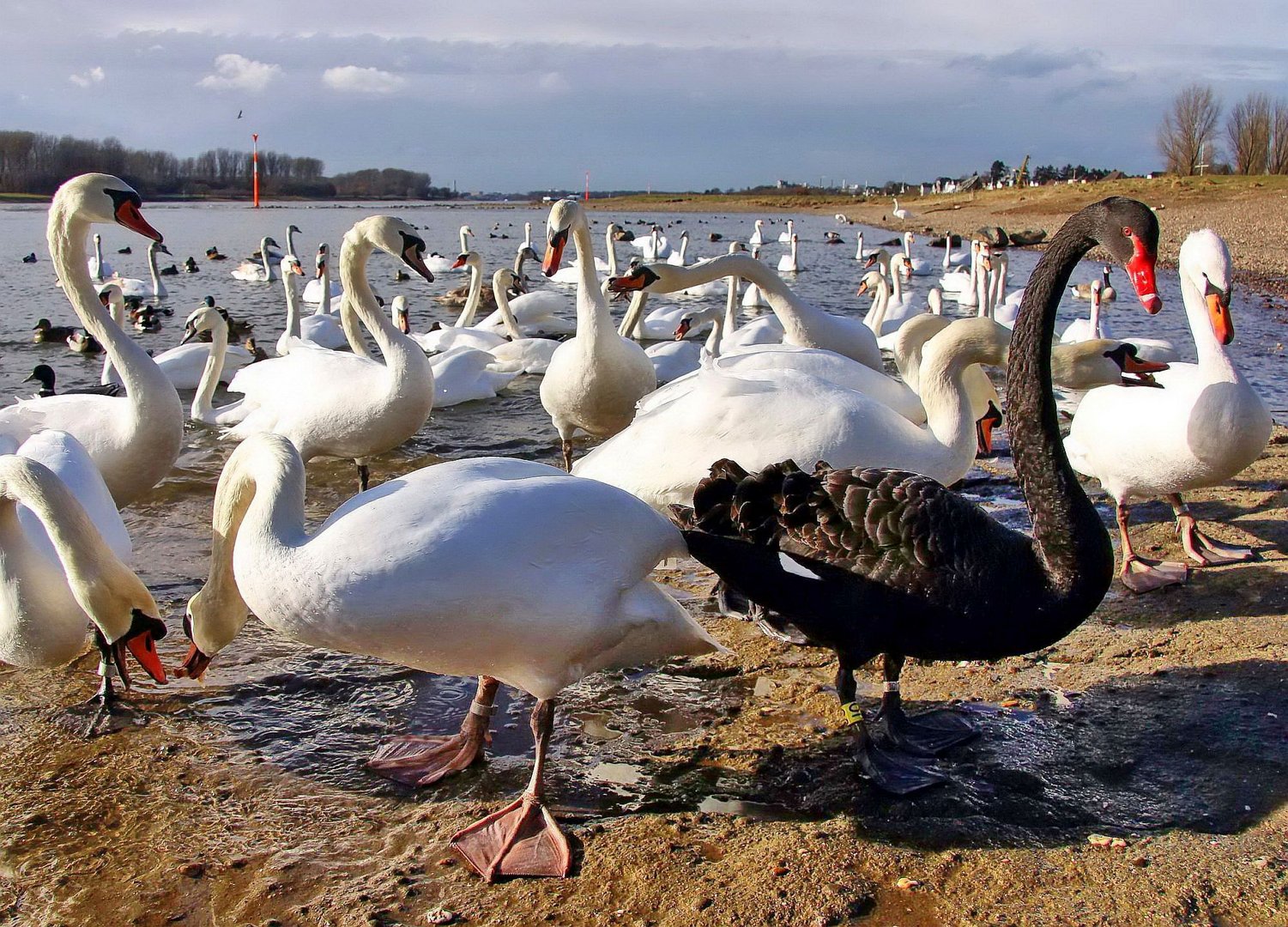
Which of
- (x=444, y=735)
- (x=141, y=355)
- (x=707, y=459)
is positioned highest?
(x=141, y=355)

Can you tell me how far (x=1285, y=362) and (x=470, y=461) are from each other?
1148 centimetres

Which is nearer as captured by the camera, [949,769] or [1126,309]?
[949,769]

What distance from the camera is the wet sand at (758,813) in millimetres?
2830

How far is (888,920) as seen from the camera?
8.88 feet

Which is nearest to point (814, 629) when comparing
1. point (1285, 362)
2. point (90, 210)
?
point (90, 210)

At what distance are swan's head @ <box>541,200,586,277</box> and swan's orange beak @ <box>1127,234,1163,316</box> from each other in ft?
17.1

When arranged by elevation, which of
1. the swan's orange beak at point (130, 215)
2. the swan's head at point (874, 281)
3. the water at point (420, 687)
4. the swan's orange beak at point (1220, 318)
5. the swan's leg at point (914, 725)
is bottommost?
the water at point (420, 687)

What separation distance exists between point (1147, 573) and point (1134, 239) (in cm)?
230

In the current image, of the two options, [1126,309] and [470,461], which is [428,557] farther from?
[1126,309]

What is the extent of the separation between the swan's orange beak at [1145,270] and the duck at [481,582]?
1758 mm

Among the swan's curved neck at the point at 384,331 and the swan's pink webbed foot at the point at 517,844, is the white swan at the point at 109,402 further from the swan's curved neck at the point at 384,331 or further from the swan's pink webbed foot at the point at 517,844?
the swan's pink webbed foot at the point at 517,844

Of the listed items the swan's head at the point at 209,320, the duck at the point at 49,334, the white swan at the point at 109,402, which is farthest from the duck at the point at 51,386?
the white swan at the point at 109,402

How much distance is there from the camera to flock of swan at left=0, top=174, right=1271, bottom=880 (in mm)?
3193

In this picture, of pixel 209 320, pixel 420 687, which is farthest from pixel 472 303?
pixel 420 687
